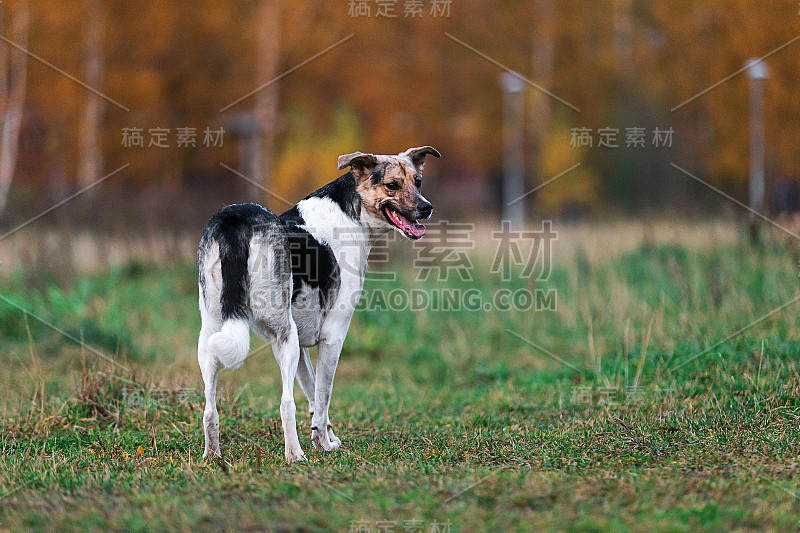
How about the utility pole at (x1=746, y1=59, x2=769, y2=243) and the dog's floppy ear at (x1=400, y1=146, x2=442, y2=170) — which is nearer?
→ the dog's floppy ear at (x1=400, y1=146, x2=442, y2=170)

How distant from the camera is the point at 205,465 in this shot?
5.59 metres

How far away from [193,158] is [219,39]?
4.68 metres

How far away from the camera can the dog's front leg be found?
6.32m

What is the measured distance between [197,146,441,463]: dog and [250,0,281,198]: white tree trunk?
18.5 m

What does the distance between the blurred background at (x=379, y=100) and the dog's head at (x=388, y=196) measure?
1069cm

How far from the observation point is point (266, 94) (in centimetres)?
2689

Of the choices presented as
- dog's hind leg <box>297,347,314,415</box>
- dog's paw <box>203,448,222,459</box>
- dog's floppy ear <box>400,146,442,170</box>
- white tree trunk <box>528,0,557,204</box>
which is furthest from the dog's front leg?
white tree trunk <box>528,0,557,204</box>

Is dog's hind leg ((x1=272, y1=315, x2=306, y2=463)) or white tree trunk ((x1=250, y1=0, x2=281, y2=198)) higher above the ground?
white tree trunk ((x1=250, y1=0, x2=281, y2=198))

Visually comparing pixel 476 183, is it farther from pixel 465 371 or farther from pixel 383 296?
pixel 465 371

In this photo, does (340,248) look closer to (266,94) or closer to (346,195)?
(346,195)

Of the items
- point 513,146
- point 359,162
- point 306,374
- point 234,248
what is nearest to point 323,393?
point 306,374

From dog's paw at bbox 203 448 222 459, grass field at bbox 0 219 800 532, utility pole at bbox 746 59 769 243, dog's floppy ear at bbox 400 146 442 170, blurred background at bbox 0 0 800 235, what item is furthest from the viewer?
utility pole at bbox 746 59 769 243

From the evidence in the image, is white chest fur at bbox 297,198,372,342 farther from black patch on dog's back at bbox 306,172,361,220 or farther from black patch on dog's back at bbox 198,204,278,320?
black patch on dog's back at bbox 198,204,278,320

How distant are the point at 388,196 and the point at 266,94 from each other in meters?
21.3
